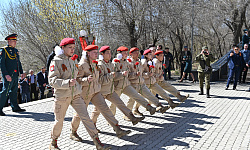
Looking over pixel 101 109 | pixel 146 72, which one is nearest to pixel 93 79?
pixel 101 109

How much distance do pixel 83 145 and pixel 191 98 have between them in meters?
5.73

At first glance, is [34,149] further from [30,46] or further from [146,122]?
[30,46]

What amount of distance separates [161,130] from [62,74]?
271 centimetres

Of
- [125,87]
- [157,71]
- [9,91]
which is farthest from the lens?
[9,91]

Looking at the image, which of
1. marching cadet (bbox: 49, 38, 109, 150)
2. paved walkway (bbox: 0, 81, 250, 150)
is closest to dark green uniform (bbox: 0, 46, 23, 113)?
paved walkway (bbox: 0, 81, 250, 150)

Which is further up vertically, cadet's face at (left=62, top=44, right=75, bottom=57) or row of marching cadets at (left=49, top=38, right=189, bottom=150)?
cadet's face at (left=62, top=44, right=75, bottom=57)

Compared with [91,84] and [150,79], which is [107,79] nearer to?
[91,84]

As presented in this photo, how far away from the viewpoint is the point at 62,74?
428cm

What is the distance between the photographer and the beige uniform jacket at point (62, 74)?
4.09m

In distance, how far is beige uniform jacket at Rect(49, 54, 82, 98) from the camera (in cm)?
409

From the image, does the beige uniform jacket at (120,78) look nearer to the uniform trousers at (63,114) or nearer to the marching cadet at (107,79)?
the marching cadet at (107,79)

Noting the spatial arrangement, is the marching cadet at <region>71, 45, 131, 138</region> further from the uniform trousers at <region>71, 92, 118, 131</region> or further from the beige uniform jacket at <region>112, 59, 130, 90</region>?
the beige uniform jacket at <region>112, 59, 130, 90</region>

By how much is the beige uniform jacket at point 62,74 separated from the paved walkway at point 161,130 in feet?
3.68

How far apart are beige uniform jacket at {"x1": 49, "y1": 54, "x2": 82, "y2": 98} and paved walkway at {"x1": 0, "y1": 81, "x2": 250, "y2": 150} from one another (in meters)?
1.12
